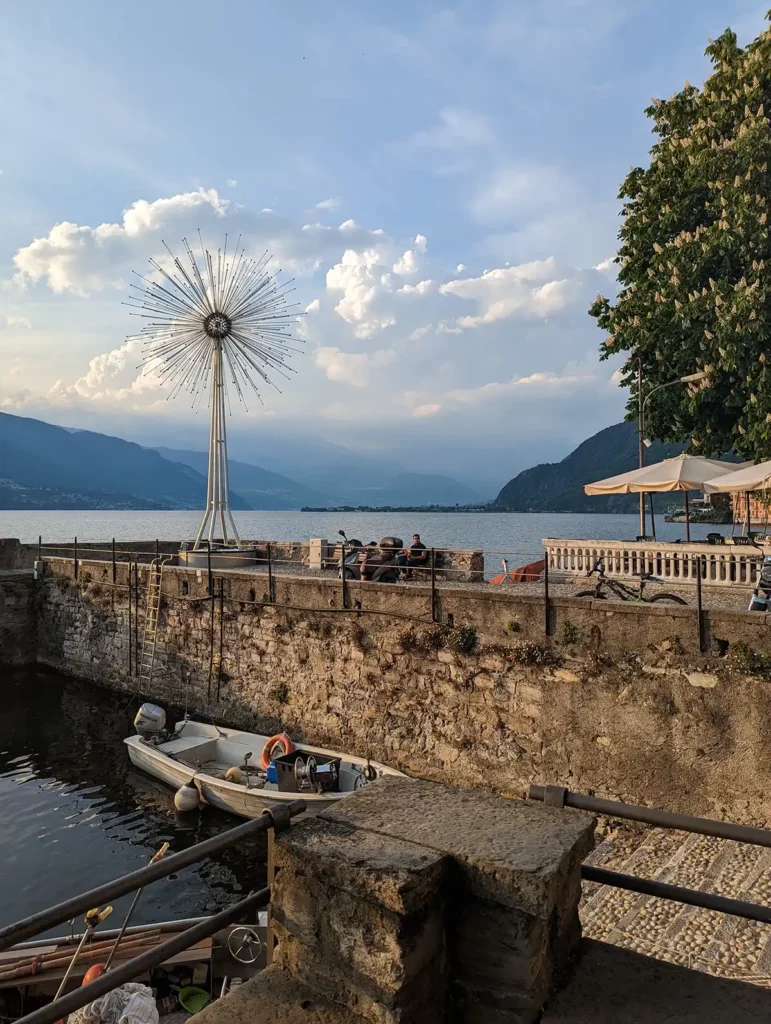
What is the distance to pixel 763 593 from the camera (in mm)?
11109

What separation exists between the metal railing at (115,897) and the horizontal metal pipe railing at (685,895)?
1.19 m

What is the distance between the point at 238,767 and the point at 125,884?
12.2m

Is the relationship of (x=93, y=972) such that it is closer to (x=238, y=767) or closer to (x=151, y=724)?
(x=238, y=767)

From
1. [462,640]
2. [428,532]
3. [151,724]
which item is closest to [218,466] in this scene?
[151,724]

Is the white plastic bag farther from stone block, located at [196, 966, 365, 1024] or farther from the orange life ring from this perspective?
the orange life ring

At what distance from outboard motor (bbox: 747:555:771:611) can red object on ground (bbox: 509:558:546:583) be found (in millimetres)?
5939

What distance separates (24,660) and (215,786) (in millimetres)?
13871

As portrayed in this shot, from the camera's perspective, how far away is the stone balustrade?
46.9ft

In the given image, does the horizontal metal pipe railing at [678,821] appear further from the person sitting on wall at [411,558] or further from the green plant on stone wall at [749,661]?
the person sitting on wall at [411,558]

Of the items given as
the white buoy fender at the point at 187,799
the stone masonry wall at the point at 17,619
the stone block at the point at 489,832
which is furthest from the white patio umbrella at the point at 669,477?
the stone masonry wall at the point at 17,619

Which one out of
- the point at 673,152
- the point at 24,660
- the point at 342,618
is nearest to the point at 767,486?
the point at 342,618

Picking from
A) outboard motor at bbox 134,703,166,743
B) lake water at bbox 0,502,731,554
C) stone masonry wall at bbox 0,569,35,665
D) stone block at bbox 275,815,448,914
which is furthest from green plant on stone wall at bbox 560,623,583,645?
lake water at bbox 0,502,731,554

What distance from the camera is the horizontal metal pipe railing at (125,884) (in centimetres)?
215

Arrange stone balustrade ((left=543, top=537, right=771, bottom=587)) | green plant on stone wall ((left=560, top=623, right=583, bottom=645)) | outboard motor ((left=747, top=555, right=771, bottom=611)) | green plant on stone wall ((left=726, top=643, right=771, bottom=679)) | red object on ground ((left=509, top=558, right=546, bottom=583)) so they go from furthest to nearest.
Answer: red object on ground ((left=509, top=558, right=546, bottom=583)), stone balustrade ((left=543, top=537, right=771, bottom=587)), green plant on stone wall ((left=560, top=623, right=583, bottom=645)), outboard motor ((left=747, top=555, right=771, bottom=611)), green plant on stone wall ((left=726, top=643, right=771, bottom=679))
